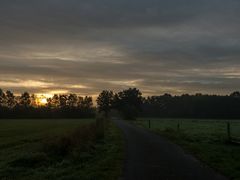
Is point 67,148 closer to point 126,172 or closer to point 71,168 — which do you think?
point 71,168

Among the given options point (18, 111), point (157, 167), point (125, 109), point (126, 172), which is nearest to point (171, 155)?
point (157, 167)

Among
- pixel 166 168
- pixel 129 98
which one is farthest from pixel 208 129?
pixel 129 98

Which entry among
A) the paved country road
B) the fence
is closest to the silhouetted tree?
the fence

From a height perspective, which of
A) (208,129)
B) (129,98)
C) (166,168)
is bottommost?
(166,168)

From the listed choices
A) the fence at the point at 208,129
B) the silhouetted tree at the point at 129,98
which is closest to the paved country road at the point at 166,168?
the fence at the point at 208,129

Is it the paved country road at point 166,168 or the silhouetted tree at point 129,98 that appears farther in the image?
the silhouetted tree at point 129,98

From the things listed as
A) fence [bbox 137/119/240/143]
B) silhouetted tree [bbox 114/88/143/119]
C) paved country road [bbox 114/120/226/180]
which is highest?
silhouetted tree [bbox 114/88/143/119]

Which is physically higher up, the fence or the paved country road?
the fence

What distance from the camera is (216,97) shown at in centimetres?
19600

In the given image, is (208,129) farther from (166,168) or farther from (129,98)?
(129,98)

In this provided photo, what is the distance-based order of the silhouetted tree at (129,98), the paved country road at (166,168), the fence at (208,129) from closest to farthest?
the paved country road at (166,168) → the fence at (208,129) → the silhouetted tree at (129,98)

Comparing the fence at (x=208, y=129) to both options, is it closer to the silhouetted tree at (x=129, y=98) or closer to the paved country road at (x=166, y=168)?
the paved country road at (x=166, y=168)

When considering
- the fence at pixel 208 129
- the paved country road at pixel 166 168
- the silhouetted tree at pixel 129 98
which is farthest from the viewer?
the silhouetted tree at pixel 129 98

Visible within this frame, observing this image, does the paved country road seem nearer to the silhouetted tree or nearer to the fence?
the fence
